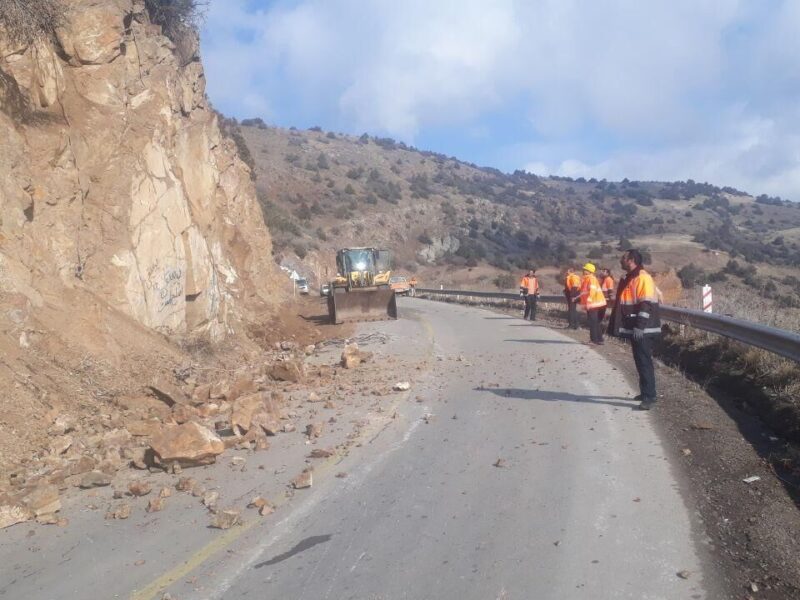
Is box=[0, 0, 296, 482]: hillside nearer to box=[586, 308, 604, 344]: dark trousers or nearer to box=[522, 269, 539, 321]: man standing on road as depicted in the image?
box=[586, 308, 604, 344]: dark trousers

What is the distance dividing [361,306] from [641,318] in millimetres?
16604

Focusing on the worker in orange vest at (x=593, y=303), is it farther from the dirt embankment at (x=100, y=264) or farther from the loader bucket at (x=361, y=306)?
the loader bucket at (x=361, y=306)

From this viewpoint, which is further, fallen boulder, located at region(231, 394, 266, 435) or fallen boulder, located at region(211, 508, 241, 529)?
fallen boulder, located at region(231, 394, 266, 435)

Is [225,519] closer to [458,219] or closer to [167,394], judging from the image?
[167,394]

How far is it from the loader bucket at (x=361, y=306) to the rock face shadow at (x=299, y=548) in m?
18.9

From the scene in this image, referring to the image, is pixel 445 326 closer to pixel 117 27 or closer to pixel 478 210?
pixel 117 27

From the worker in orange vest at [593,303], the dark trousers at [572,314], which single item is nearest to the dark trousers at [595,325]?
the worker in orange vest at [593,303]

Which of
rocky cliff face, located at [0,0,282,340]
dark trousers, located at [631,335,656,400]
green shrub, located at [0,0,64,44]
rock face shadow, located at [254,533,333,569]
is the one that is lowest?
rock face shadow, located at [254,533,333,569]

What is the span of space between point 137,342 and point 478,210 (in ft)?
285

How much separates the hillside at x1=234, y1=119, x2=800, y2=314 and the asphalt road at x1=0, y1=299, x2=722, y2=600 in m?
29.5

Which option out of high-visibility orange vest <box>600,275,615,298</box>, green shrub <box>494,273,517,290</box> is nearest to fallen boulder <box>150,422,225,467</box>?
high-visibility orange vest <box>600,275,615,298</box>

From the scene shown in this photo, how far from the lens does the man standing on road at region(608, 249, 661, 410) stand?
9000 millimetres

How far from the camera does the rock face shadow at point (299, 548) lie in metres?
4.86

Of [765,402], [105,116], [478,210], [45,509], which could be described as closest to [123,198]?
[105,116]
